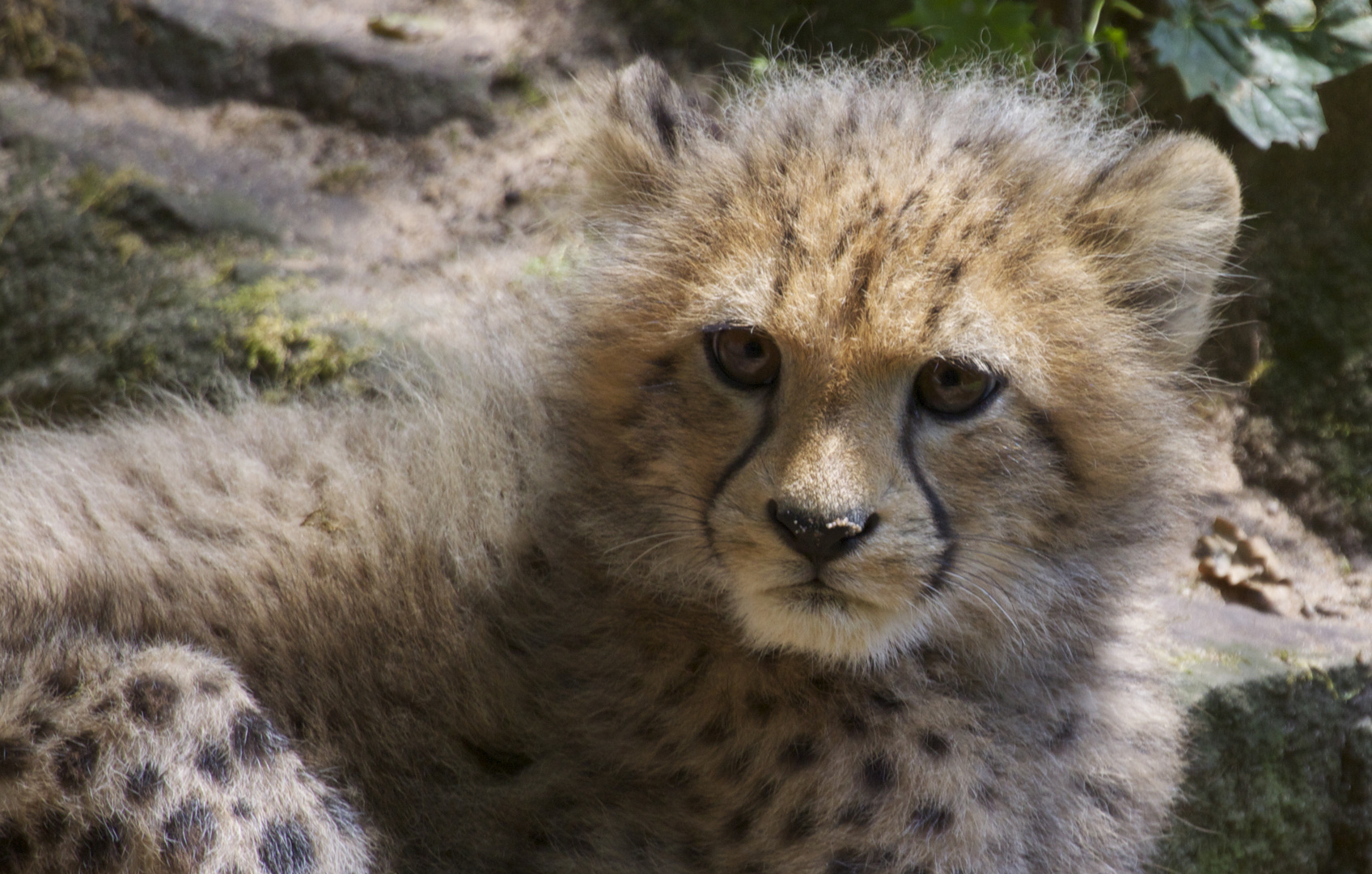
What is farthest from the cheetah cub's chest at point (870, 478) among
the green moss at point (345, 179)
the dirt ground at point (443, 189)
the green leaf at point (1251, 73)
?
the green moss at point (345, 179)

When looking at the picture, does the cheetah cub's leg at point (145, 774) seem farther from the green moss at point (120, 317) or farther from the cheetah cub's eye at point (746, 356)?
the green moss at point (120, 317)

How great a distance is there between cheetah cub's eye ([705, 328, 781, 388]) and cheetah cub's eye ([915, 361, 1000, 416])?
25 cm

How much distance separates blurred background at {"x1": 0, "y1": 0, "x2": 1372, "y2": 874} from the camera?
310cm

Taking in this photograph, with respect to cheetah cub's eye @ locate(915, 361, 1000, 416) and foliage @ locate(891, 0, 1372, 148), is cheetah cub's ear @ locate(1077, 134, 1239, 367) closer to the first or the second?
cheetah cub's eye @ locate(915, 361, 1000, 416)

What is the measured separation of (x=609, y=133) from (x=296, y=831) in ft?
4.96

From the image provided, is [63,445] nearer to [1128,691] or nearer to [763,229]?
[763,229]

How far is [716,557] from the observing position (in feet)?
6.97

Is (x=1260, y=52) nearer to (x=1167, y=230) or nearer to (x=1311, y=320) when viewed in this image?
(x=1311, y=320)

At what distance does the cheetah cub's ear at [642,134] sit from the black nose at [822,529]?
0.85 meters

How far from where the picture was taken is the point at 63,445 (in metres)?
2.90

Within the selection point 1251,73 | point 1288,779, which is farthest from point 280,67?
point 1288,779

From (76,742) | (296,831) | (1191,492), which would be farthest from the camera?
(1191,492)

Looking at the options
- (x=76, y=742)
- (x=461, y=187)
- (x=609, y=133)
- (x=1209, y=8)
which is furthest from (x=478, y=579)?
(x=1209, y=8)

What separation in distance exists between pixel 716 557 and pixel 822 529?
307 mm
